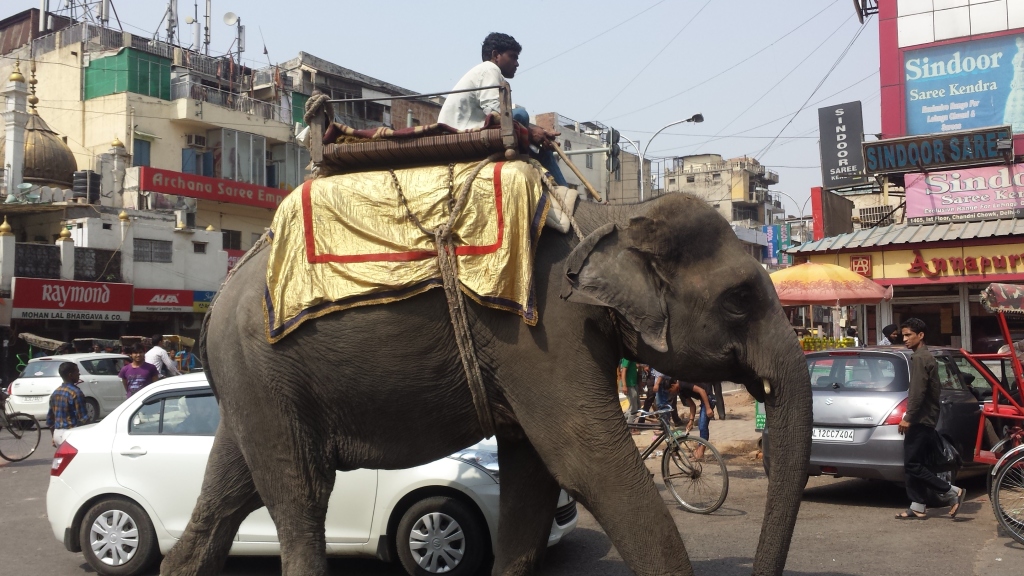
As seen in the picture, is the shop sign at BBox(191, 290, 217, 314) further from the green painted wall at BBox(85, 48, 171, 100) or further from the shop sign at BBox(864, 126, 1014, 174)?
the shop sign at BBox(864, 126, 1014, 174)

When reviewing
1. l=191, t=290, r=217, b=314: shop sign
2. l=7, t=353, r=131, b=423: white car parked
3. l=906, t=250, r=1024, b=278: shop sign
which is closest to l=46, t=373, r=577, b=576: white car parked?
l=7, t=353, r=131, b=423: white car parked

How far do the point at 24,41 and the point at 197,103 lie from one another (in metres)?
10.1

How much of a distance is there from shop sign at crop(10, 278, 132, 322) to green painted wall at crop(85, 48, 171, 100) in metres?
11.7

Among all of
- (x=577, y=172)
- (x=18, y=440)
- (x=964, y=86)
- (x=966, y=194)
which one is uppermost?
(x=964, y=86)

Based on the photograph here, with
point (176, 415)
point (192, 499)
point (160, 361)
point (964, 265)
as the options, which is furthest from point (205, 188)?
point (192, 499)

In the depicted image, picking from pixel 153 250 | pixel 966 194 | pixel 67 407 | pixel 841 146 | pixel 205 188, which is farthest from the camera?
pixel 205 188

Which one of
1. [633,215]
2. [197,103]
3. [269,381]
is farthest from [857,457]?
[197,103]

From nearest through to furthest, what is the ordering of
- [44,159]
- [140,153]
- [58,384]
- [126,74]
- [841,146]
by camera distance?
[58,384] < [841,146] < [44,159] < [126,74] < [140,153]

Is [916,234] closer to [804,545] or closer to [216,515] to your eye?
[804,545]

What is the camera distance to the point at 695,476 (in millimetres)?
9047

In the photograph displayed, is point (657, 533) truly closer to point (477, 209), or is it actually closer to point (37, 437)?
point (477, 209)

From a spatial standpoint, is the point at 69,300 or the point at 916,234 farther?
the point at 69,300

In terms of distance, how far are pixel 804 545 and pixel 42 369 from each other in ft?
57.0

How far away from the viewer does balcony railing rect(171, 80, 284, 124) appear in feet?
129
